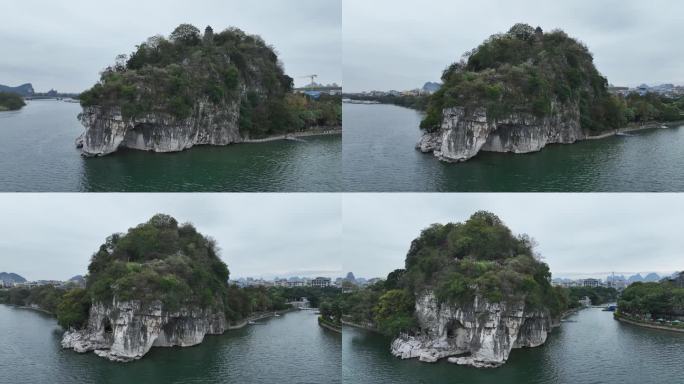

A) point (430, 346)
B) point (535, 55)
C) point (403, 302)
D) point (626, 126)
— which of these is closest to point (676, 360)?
point (430, 346)

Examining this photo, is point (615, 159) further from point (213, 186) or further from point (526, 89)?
point (213, 186)

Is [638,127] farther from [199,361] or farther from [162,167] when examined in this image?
[199,361]

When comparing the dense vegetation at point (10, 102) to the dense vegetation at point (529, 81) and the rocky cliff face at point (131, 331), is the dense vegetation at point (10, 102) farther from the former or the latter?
the dense vegetation at point (529, 81)

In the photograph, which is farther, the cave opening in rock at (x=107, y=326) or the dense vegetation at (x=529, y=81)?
the dense vegetation at (x=529, y=81)

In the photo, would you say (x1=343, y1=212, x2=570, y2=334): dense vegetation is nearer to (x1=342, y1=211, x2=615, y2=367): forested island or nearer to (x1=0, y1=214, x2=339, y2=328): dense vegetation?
(x1=342, y1=211, x2=615, y2=367): forested island

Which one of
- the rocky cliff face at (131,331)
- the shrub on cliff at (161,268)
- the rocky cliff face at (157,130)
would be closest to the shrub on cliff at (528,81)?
the rocky cliff face at (157,130)

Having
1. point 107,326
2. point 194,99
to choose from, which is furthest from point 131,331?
point 194,99

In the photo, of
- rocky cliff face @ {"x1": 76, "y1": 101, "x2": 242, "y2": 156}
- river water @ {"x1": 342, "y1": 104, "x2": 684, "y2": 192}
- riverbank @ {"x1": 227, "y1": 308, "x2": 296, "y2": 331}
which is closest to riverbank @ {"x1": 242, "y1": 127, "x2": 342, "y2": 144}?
rocky cliff face @ {"x1": 76, "y1": 101, "x2": 242, "y2": 156}
